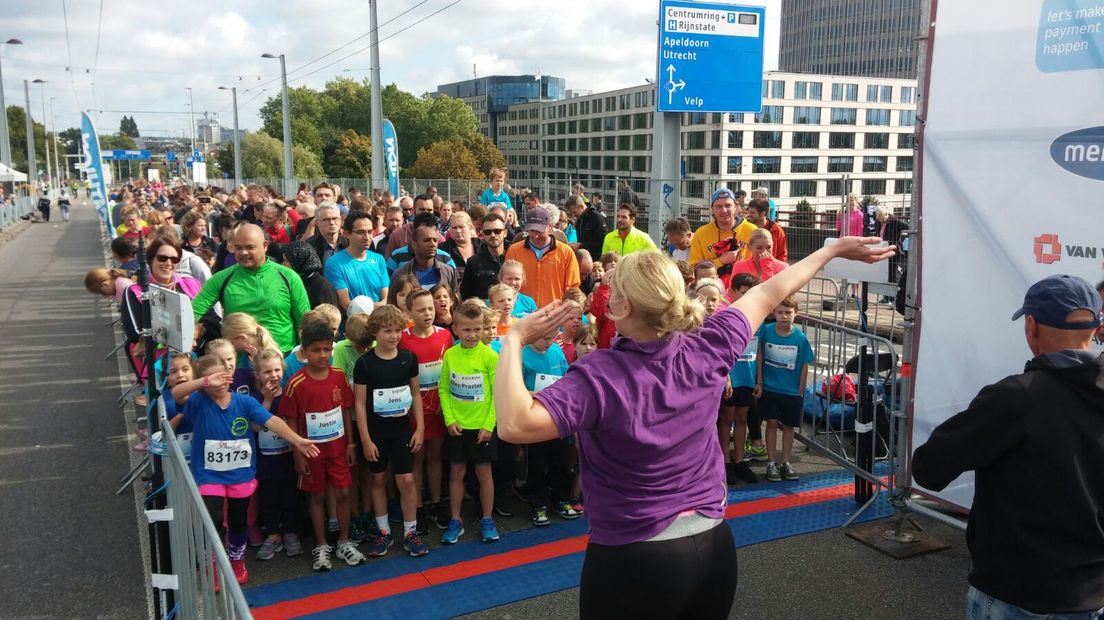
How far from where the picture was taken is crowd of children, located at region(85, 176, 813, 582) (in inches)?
176

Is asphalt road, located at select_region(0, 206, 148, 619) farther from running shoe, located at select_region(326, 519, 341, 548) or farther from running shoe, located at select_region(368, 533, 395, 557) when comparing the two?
running shoe, located at select_region(368, 533, 395, 557)

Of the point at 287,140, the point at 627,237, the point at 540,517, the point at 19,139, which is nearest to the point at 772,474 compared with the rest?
the point at 540,517

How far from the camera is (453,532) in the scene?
498 centimetres

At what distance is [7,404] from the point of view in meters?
8.16

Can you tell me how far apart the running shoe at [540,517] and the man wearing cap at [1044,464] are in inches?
127

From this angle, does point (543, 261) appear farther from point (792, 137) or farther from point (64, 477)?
point (792, 137)

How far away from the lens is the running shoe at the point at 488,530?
496 cm

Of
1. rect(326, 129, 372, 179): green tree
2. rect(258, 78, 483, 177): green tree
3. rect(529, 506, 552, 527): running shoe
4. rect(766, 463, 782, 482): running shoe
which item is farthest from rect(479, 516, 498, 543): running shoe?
rect(258, 78, 483, 177): green tree

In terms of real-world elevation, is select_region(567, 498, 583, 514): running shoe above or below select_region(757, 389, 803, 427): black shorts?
below

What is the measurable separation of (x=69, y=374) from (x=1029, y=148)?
10.4 metres

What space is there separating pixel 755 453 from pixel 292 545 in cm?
381

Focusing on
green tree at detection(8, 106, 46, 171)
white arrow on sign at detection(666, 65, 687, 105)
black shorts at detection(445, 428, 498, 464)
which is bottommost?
black shorts at detection(445, 428, 498, 464)

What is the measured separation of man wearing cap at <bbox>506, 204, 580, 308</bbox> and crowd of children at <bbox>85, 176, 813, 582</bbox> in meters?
1.24

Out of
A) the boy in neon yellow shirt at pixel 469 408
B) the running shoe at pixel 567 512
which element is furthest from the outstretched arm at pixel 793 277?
the running shoe at pixel 567 512
